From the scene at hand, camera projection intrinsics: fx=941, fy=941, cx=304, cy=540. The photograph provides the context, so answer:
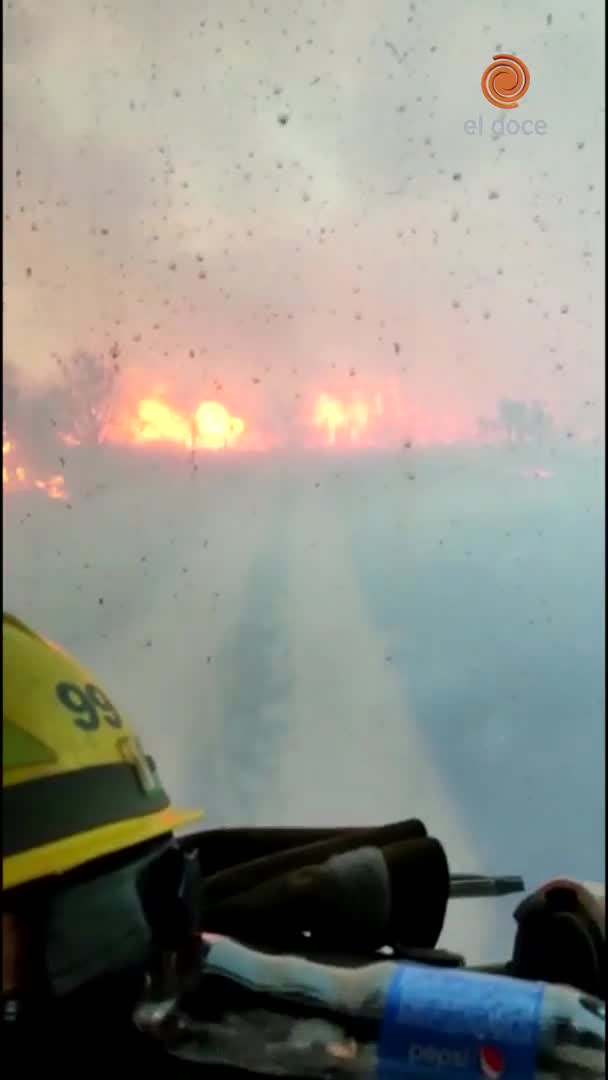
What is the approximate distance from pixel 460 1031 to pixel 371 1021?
7 cm

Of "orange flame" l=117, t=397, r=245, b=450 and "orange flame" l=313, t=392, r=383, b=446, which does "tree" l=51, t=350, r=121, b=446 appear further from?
"orange flame" l=313, t=392, r=383, b=446

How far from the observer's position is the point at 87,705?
0.69 m

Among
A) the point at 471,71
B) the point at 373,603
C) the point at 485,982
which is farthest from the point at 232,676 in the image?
the point at 471,71

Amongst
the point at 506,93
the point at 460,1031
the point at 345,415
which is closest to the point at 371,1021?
the point at 460,1031

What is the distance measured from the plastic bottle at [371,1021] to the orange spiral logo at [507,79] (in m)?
0.74

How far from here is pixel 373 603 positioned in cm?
96

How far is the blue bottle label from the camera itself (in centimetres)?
61

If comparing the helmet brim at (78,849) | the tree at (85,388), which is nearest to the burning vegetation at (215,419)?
the tree at (85,388)

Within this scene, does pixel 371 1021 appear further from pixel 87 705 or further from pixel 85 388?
pixel 85 388

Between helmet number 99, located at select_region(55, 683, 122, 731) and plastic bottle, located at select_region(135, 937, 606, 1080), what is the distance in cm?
20

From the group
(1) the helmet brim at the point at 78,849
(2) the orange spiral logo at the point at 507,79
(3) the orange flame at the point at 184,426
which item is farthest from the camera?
(3) the orange flame at the point at 184,426

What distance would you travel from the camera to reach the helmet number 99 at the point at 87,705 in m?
0.67

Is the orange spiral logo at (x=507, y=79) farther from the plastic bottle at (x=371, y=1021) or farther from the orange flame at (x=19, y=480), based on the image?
the plastic bottle at (x=371, y=1021)

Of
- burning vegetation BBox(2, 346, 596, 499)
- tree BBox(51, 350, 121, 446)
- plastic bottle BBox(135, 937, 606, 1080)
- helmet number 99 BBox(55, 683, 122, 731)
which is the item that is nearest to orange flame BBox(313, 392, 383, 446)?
burning vegetation BBox(2, 346, 596, 499)
